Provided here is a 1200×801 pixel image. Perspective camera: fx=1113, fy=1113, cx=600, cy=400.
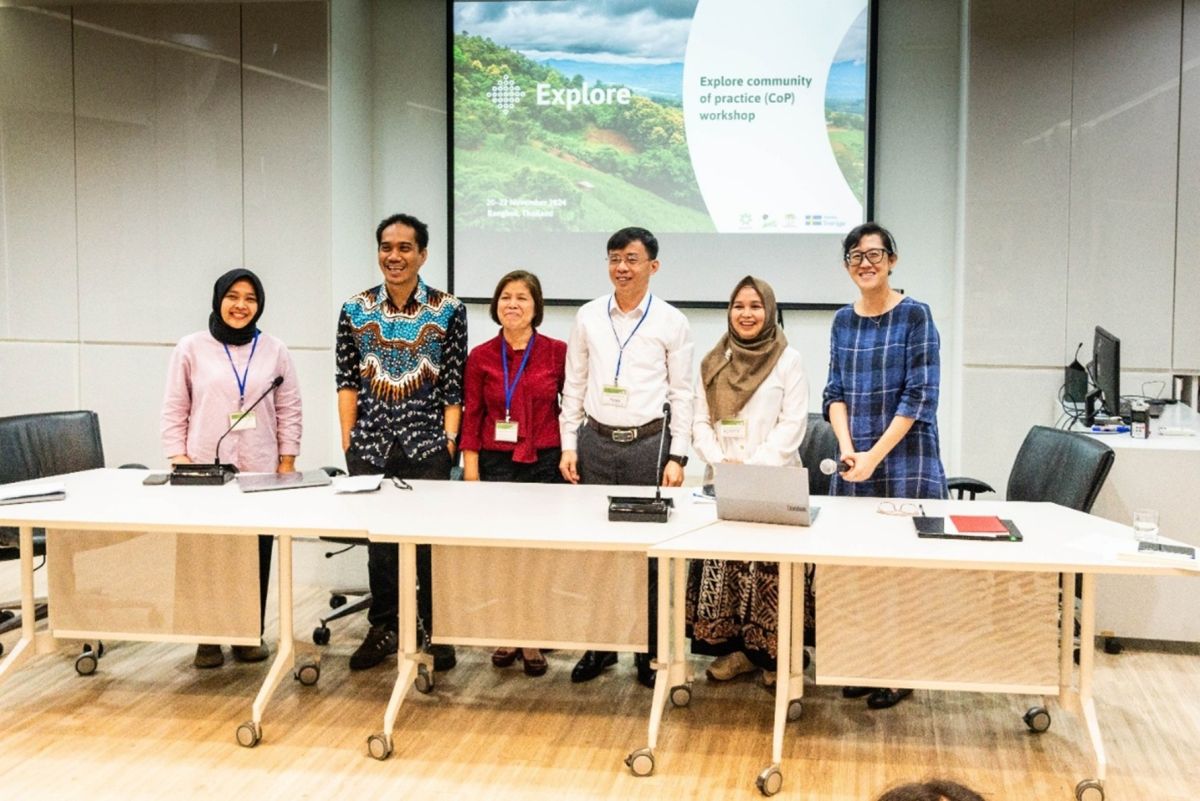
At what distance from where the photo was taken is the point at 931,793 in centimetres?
108

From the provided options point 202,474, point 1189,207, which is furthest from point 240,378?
point 1189,207

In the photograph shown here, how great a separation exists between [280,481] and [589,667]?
124 centimetres

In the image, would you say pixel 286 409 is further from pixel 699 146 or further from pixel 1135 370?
pixel 1135 370

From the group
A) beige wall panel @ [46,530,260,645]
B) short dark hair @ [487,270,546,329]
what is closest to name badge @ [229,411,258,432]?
beige wall panel @ [46,530,260,645]

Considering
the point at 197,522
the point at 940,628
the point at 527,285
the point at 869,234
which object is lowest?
the point at 940,628

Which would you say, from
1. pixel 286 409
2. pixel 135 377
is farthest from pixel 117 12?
pixel 286 409

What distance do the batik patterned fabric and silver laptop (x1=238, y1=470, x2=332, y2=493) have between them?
233 mm

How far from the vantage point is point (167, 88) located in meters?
5.64

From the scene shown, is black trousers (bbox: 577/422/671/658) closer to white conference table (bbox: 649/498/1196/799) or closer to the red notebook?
white conference table (bbox: 649/498/1196/799)

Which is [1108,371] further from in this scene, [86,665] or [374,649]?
[86,665]

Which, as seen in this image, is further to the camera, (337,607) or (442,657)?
(337,607)

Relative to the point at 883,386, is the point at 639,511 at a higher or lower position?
lower

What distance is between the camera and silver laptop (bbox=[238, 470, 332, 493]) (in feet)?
12.1

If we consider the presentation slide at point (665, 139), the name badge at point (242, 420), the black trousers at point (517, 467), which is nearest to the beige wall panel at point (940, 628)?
the black trousers at point (517, 467)
